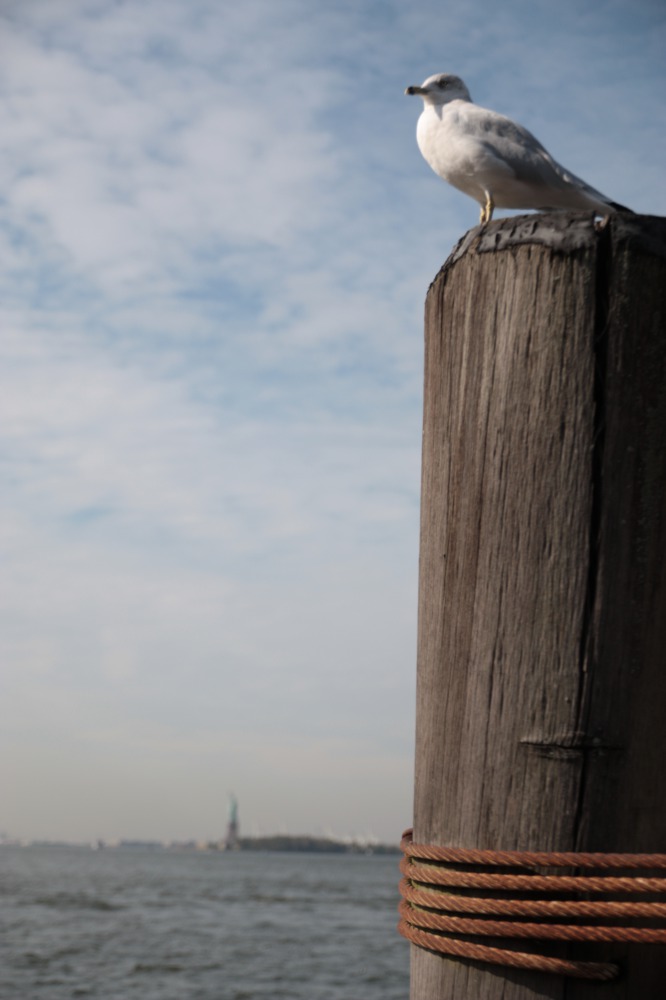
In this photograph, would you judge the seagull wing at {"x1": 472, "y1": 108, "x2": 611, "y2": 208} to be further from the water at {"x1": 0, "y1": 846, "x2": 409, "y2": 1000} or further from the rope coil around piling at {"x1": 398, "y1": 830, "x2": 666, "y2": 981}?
the water at {"x1": 0, "y1": 846, "x2": 409, "y2": 1000}

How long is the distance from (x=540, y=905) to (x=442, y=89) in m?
2.93

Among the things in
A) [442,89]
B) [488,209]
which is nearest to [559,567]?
[488,209]

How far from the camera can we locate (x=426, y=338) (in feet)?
5.43

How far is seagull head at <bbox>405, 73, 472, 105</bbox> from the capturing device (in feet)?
11.3

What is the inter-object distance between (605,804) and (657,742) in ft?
0.37

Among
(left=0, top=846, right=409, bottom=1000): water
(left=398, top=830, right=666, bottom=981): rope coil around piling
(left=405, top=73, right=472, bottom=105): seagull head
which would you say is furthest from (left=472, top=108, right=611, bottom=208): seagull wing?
(left=0, top=846, right=409, bottom=1000): water

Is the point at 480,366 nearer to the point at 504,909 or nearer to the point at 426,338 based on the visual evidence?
the point at 426,338

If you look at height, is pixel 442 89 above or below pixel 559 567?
above

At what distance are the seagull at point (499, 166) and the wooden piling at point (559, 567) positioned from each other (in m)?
1.01

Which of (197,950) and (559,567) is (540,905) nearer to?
(559,567)

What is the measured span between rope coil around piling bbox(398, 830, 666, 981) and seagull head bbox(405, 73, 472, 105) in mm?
2732

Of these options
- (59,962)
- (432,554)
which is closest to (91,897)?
(59,962)

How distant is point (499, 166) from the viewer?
99.3 inches

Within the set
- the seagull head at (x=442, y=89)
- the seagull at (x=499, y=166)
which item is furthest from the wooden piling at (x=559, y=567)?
the seagull head at (x=442, y=89)
